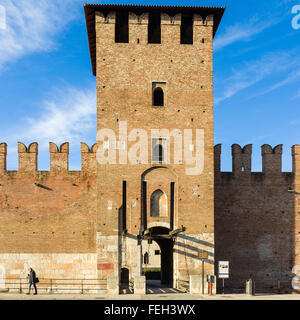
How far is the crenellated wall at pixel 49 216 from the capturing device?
22.8 metres

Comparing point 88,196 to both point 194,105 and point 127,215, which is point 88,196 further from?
point 194,105

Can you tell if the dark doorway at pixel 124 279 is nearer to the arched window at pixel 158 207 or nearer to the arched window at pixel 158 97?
the arched window at pixel 158 207

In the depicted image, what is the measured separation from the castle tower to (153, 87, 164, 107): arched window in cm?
7

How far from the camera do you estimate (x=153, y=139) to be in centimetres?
2205

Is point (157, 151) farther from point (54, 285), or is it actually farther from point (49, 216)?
point (54, 285)

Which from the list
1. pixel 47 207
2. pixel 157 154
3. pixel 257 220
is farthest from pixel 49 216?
pixel 257 220

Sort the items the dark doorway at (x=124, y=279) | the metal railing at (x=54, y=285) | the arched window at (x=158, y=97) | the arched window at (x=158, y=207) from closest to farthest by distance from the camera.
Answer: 1. the dark doorway at (x=124, y=279)
2. the arched window at (x=158, y=207)
3. the metal railing at (x=54, y=285)
4. the arched window at (x=158, y=97)

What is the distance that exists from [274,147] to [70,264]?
40.9 ft

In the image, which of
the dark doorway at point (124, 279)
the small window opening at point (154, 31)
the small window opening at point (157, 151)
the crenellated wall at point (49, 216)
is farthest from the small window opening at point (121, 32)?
the dark doorway at point (124, 279)

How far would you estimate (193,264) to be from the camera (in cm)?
2141

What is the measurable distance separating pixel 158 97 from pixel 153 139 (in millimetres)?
2348

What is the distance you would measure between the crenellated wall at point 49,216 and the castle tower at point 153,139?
2.06m

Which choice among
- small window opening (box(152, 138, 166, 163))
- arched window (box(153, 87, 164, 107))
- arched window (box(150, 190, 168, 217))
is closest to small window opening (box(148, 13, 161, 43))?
arched window (box(153, 87, 164, 107))

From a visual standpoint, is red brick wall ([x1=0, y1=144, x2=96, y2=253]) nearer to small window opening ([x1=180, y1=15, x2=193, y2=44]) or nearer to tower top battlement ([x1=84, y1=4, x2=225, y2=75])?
tower top battlement ([x1=84, y1=4, x2=225, y2=75])
